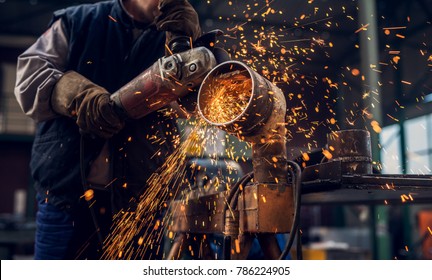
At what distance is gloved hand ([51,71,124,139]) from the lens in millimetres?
1293

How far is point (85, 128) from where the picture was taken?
4.36 ft

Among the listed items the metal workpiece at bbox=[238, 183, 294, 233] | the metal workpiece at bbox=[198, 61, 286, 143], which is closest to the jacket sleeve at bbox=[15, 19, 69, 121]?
the metal workpiece at bbox=[198, 61, 286, 143]

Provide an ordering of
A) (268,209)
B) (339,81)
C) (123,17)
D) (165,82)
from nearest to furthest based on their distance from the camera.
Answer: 1. (268,209)
2. (165,82)
3. (123,17)
4. (339,81)

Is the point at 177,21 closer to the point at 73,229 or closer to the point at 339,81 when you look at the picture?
the point at 73,229

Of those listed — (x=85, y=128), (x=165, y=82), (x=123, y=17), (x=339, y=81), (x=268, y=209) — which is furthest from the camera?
(x=339, y=81)

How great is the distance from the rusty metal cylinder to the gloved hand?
2.08 feet

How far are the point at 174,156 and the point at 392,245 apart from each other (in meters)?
5.34

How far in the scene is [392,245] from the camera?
604 cm

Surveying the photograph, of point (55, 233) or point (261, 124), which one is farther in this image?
point (55, 233)

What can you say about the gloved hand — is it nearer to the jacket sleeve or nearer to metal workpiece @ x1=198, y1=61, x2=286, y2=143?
the jacket sleeve

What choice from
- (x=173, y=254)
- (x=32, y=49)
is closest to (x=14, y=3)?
(x=32, y=49)

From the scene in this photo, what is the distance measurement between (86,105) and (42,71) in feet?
0.74

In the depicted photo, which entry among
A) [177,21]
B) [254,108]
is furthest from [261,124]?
[177,21]
